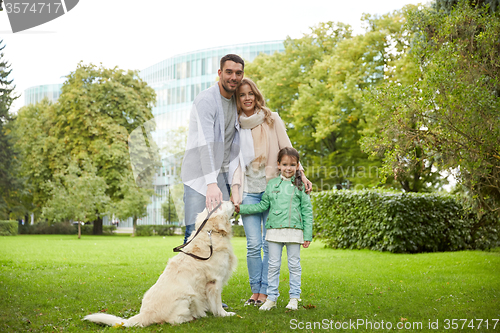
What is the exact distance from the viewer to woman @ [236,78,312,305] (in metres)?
5.48

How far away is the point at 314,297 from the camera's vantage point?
6.46 meters

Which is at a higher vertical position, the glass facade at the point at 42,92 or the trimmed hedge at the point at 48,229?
the glass facade at the point at 42,92

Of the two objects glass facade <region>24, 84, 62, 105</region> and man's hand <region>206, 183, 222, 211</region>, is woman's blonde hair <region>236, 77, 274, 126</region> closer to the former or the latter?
man's hand <region>206, 183, 222, 211</region>

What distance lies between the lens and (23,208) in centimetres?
3612

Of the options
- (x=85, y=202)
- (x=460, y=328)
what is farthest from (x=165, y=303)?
(x=85, y=202)

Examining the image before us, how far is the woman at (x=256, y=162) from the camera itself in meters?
5.48

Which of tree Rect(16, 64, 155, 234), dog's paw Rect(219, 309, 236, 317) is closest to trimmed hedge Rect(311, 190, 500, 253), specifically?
dog's paw Rect(219, 309, 236, 317)

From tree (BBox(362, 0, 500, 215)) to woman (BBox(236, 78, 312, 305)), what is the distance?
437cm

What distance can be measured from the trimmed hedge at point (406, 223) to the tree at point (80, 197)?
1951cm

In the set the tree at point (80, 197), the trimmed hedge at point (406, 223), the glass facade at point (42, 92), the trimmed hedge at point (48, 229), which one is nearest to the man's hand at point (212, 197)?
the trimmed hedge at point (406, 223)

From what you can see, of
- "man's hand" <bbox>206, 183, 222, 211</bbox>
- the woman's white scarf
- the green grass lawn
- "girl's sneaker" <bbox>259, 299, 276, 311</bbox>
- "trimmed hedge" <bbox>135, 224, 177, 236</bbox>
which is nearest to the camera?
the green grass lawn

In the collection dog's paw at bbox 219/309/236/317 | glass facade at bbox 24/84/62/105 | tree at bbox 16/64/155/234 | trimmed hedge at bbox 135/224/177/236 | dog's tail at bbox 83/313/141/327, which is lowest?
trimmed hedge at bbox 135/224/177/236

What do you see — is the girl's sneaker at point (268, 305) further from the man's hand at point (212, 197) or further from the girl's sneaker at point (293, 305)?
the man's hand at point (212, 197)

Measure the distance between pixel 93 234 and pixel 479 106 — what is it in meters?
35.9
